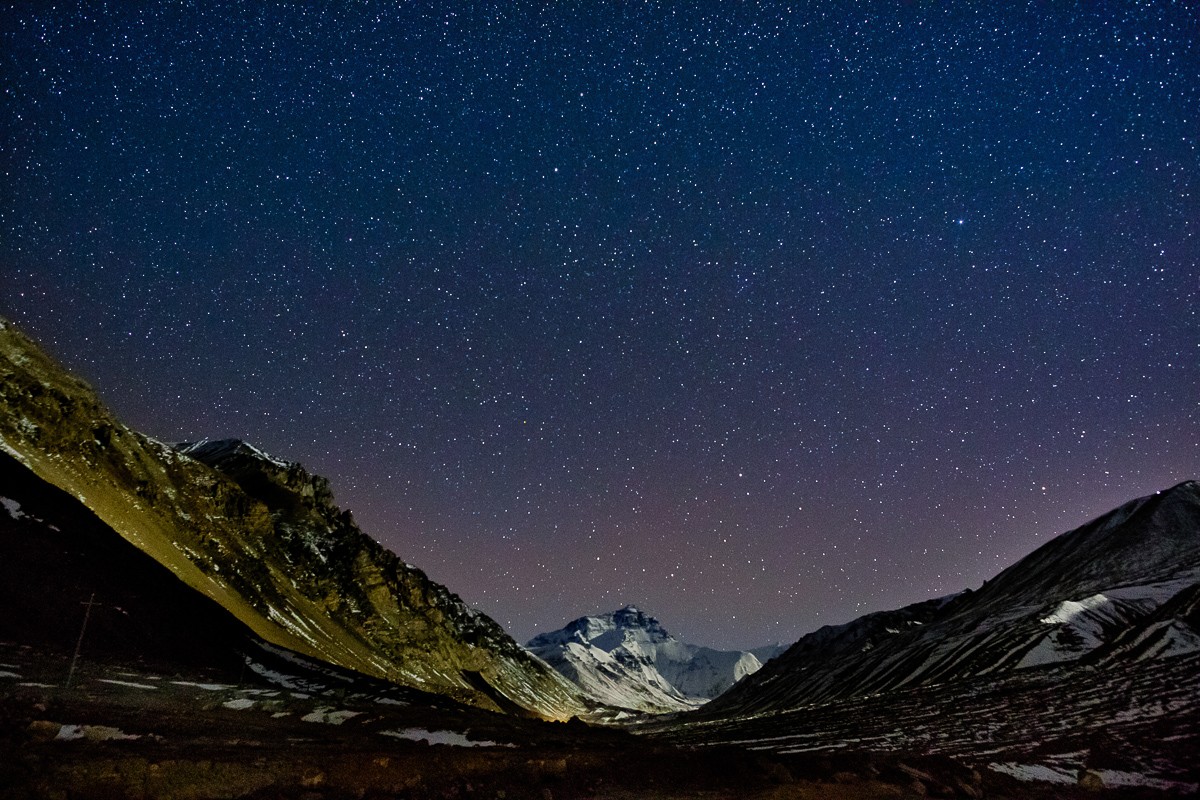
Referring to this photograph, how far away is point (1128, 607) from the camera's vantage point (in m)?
115

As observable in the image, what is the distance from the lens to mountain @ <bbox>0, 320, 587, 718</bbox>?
92.6 meters

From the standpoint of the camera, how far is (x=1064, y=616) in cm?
11531

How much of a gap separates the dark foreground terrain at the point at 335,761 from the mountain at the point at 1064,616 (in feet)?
284

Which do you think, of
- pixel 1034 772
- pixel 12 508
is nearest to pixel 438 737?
pixel 1034 772

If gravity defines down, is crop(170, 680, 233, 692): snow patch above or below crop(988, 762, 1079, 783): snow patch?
below

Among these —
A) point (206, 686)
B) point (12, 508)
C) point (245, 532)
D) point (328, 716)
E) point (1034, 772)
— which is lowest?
point (206, 686)

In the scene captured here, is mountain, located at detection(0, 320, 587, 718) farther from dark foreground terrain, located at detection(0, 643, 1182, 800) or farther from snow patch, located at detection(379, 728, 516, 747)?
snow patch, located at detection(379, 728, 516, 747)

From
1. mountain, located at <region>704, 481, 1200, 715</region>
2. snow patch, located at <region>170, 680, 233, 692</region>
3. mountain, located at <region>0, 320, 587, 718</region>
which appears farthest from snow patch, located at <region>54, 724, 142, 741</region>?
mountain, located at <region>704, 481, 1200, 715</region>

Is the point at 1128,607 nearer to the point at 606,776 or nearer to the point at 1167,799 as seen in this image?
the point at 1167,799

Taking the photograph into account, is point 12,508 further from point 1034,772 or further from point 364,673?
point 1034,772

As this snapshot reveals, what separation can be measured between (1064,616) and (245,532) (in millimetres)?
169847

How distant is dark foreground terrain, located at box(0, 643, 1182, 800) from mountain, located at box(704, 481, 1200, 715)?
3412 inches

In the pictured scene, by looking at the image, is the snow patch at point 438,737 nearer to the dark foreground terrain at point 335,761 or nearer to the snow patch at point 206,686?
the dark foreground terrain at point 335,761

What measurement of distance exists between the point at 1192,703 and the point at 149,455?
16547 centimetres
